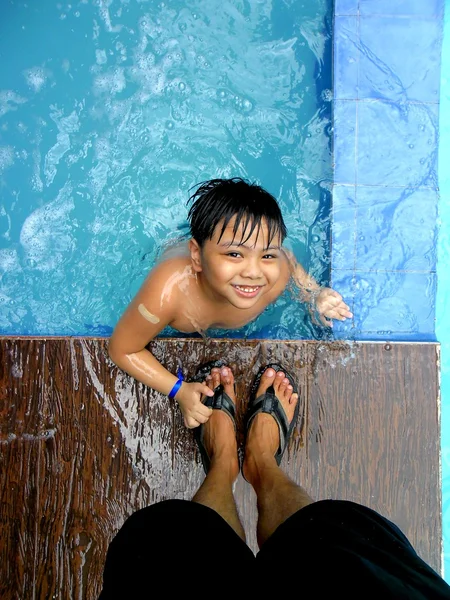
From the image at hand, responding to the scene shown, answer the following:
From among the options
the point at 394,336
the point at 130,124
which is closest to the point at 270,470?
the point at 394,336

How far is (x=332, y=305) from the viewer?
2.03 meters

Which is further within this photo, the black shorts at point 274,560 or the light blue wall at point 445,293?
the light blue wall at point 445,293

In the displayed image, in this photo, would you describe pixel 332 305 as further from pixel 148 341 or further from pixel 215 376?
pixel 148 341

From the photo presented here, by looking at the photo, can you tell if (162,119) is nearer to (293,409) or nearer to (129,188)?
(129,188)

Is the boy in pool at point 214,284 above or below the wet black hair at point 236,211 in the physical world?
below

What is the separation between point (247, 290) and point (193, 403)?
0.66 meters

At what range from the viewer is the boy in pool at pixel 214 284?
5.00 ft

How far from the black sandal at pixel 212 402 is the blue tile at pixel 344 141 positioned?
3.30 ft

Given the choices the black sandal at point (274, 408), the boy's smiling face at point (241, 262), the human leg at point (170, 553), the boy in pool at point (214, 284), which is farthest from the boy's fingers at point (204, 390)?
the human leg at point (170, 553)

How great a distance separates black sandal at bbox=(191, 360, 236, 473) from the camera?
6.77 ft

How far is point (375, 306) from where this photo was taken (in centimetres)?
210

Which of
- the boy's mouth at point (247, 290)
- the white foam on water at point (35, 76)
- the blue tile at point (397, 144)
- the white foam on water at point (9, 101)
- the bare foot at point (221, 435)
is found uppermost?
the white foam on water at point (35, 76)

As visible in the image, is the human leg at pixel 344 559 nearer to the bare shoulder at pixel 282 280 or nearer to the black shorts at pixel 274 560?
the black shorts at pixel 274 560

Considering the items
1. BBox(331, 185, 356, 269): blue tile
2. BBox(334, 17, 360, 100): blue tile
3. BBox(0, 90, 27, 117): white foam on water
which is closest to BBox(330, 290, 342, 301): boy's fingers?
BBox(331, 185, 356, 269): blue tile
